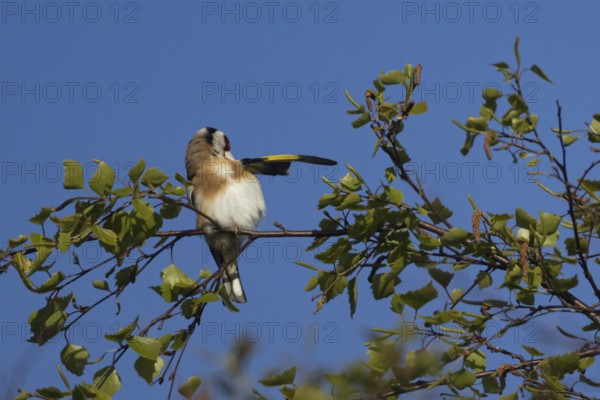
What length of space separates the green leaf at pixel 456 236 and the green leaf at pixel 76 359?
163 cm

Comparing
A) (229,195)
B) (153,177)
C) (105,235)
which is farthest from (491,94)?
(229,195)

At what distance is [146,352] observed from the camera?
3570mm

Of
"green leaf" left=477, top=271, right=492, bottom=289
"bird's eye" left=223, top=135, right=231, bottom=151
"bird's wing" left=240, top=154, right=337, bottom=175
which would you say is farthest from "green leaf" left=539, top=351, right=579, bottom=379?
"bird's eye" left=223, top=135, right=231, bottom=151

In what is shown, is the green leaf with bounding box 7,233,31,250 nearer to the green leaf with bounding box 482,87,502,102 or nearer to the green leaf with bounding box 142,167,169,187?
the green leaf with bounding box 142,167,169,187

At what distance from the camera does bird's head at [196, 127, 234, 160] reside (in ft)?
24.4

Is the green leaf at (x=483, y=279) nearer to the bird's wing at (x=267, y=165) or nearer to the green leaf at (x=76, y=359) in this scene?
the green leaf at (x=76, y=359)

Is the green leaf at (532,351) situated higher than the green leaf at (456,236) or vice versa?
the green leaf at (456,236)

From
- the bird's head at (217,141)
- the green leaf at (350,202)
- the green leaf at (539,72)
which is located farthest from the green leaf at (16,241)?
the bird's head at (217,141)

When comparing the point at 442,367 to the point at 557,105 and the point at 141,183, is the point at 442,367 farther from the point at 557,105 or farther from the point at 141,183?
the point at 141,183

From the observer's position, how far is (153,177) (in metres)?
3.57

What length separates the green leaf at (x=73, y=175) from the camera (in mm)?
3568

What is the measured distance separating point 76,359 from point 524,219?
2.00 m

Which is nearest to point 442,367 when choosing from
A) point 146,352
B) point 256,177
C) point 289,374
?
point 289,374

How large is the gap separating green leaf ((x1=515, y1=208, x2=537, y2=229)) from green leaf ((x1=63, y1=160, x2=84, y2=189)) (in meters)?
1.82
